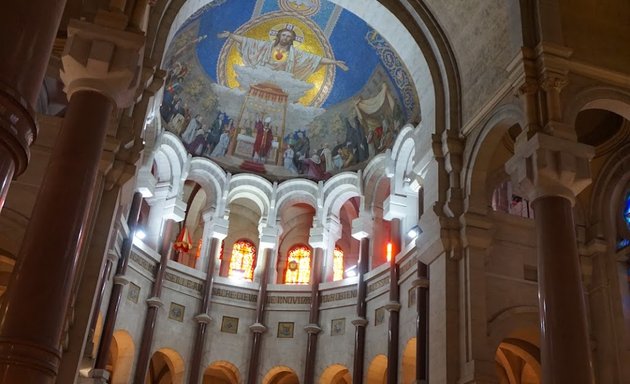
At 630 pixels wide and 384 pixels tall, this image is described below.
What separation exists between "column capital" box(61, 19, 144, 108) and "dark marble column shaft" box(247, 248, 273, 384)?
13.6 meters

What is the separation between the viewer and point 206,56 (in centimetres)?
2203

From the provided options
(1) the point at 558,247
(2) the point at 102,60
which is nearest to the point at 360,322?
(1) the point at 558,247

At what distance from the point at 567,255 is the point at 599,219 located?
589 centimetres

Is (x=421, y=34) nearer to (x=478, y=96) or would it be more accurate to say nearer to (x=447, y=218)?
(x=478, y=96)

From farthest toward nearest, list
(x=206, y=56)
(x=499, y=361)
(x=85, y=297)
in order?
(x=206, y=56) < (x=499, y=361) < (x=85, y=297)

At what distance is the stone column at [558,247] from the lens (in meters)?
8.98

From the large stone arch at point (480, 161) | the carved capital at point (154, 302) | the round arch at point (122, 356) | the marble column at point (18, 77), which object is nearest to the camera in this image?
the marble column at point (18, 77)

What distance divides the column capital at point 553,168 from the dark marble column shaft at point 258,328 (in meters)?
12.8

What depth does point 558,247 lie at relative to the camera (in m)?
9.80

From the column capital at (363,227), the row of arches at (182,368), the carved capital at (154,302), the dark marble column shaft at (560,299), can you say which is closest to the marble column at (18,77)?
the dark marble column shaft at (560,299)

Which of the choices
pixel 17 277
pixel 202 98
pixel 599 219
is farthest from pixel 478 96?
pixel 202 98

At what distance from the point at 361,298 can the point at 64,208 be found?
14562mm

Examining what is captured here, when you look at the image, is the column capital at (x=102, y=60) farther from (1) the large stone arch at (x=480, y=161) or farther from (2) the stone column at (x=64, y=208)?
(1) the large stone arch at (x=480, y=161)

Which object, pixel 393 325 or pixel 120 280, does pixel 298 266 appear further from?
pixel 120 280
